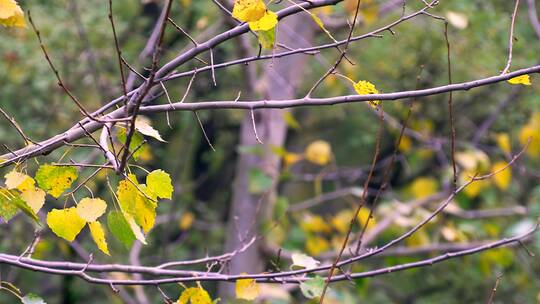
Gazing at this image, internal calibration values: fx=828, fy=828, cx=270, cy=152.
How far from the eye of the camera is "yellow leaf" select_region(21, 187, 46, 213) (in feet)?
4.52

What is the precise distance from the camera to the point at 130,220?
1357 mm

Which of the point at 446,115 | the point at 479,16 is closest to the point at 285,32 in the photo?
the point at 479,16

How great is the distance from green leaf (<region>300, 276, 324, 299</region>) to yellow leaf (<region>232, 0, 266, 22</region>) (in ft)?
1.91

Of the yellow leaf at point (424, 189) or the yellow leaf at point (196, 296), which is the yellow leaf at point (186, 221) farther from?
the yellow leaf at point (196, 296)

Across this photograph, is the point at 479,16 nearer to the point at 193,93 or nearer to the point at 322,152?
the point at 322,152

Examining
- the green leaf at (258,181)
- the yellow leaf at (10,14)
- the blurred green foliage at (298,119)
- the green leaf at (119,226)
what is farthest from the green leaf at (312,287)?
the green leaf at (258,181)

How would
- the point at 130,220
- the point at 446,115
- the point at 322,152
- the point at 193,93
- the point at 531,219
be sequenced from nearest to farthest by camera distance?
the point at 130,220, the point at 531,219, the point at 322,152, the point at 193,93, the point at 446,115

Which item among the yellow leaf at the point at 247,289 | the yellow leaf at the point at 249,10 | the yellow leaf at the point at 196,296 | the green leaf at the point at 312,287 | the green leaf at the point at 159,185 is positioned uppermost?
the yellow leaf at the point at 249,10

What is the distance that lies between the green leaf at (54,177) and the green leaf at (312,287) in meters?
0.52

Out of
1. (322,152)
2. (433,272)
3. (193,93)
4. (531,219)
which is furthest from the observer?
(433,272)

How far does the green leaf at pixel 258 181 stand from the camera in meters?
3.99

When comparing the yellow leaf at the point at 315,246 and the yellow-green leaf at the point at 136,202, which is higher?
the yellow-green leaf at the point at 136,202

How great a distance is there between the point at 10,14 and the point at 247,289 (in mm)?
707

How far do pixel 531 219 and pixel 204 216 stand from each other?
287 centimetres
